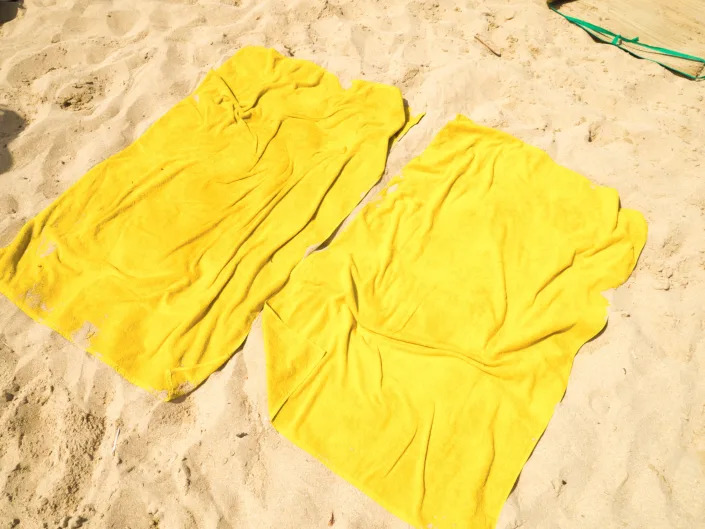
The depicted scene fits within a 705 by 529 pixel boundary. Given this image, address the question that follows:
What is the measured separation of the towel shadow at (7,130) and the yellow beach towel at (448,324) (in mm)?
1790

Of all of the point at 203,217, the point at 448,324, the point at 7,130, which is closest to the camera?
the point at 448,324

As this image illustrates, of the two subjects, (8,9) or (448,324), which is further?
(8,9)

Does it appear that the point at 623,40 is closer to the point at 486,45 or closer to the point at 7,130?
the point at 486,45

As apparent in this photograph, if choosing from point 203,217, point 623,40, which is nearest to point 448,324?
point 203,217

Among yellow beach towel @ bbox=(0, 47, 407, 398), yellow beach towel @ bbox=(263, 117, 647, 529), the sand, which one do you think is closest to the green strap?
the sand

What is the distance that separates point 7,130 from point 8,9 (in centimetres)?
132

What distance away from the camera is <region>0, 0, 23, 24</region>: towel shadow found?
3.47m

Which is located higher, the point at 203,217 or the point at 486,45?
the point at 486,45

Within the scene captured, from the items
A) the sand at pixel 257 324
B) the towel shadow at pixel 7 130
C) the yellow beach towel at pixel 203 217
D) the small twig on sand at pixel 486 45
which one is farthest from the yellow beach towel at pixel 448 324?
the towel shadow at pixel 7 130

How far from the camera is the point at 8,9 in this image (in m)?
3.51

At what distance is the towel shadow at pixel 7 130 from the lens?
2740mm

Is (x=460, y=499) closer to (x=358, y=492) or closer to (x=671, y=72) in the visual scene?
(x=358, y=492)

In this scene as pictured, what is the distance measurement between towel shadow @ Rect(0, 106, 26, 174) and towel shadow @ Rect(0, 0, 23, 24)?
103 centimetres

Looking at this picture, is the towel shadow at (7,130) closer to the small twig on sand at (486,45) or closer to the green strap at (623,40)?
the small twig on sand at (486,45)
